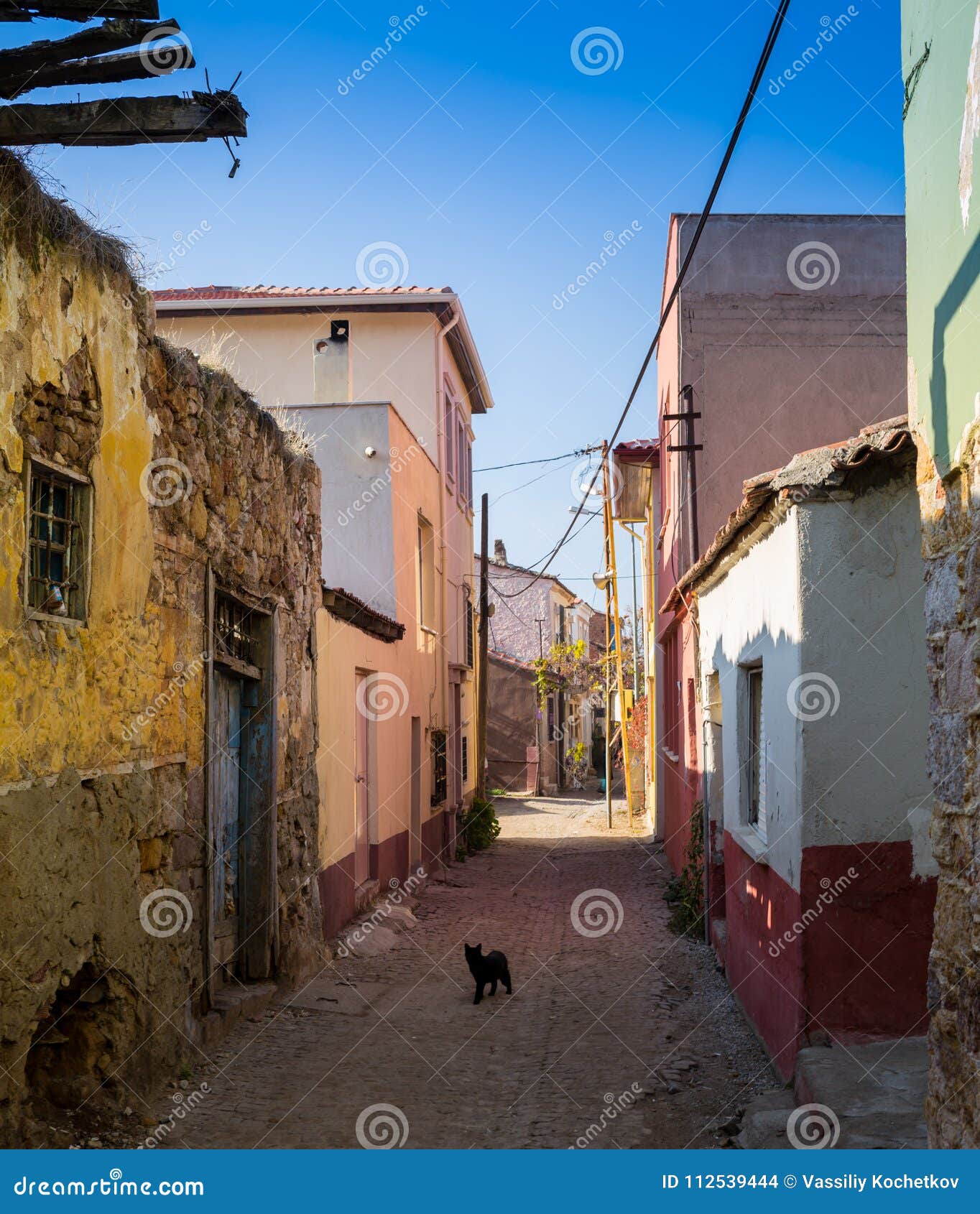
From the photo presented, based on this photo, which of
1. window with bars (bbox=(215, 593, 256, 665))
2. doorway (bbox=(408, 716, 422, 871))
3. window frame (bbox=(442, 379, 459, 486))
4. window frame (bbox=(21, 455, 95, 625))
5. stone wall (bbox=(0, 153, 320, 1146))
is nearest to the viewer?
stone wall (bbox=(0, 153, 320, 1146))

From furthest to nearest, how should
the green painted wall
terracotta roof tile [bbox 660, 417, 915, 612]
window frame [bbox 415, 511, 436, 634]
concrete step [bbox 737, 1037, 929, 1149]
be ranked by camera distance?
window frame [bbox 415, 511, 436, 634] < terracotta roof tile [bbox 660, 417, 915, 612] < concrete step [bbox 737, 1037, 929, 1149] < the green painted wall

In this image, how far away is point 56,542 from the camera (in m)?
5.10

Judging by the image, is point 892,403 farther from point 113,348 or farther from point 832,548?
point 113,348

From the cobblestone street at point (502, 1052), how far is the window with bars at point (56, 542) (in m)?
2.54

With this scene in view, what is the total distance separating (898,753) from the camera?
551cm

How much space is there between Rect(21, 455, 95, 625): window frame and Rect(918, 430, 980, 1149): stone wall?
352cm

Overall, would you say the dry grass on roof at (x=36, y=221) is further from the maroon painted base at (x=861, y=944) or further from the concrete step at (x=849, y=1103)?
the concrete step at (x=849, y=1103)

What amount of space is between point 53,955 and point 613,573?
18851 mm

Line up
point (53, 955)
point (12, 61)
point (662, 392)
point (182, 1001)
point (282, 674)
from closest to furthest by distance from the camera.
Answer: point (12, 61), point (53, 955), point (182, 1001), point (282, 674), point (662, 392)

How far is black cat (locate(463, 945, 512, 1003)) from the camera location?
8320 millimetres

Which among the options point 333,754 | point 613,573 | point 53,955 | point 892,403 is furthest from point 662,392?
point 53,955

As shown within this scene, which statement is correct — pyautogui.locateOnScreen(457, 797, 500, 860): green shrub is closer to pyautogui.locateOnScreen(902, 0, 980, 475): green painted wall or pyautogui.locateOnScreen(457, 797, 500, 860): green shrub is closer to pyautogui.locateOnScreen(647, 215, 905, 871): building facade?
pyautogui.locateOnScreen(647, 215, 905, 871): building facade

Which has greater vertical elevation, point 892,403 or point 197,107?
point 892,403

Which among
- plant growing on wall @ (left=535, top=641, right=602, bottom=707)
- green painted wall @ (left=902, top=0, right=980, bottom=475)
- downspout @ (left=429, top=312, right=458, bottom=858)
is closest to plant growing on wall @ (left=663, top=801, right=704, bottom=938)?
downspout @ (left=429, top=312, right=458, bottom=858)
